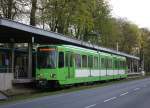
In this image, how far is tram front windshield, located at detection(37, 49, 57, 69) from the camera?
34281 millimetres

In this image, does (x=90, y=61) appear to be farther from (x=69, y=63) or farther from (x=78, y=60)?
(x=69, y=63)

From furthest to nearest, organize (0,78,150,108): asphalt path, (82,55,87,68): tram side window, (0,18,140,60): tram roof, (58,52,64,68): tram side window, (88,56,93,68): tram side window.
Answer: (88,56,93,68): tram side window → (82,55,87,68): tram side window → (58,52,64,68): tram side window → (0,18,140,60): tram roof → (0,78,150,108): asphalt path

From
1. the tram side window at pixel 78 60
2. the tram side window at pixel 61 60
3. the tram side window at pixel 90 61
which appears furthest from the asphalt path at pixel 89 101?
the tram side window at pixel 90 61

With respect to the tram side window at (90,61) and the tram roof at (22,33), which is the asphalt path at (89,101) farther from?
the tram side window at (90,61)

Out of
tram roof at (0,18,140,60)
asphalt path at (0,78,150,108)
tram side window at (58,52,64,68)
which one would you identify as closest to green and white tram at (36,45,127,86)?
tram side window at (58,52,64,68)

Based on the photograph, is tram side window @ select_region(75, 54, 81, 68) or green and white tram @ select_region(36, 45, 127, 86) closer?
green and white tram @ select_region(36, 45, 127, 86)

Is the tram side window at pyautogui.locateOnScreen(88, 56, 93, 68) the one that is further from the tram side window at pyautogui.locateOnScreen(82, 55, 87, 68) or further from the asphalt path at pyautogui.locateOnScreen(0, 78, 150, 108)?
the asphalt path at pyautogui.locateOnScreen(0, 78, 150, 108)

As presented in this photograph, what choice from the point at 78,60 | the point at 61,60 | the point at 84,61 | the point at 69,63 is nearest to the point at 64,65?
the point at 61,60

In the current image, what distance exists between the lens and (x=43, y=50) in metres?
34.6

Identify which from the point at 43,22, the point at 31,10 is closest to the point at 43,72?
the point at 31,10

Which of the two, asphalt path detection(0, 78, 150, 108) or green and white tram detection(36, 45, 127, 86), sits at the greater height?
green and white tram detection(36, 45, 127, 86)

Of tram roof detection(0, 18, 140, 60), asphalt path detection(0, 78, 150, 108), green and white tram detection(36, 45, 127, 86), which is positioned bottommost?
asphalt path detection(0, 78, 150, 108)

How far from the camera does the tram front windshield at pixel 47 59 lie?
1350 inches

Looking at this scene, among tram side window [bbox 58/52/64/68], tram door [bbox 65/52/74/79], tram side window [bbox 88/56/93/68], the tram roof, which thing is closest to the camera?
the tram roof
